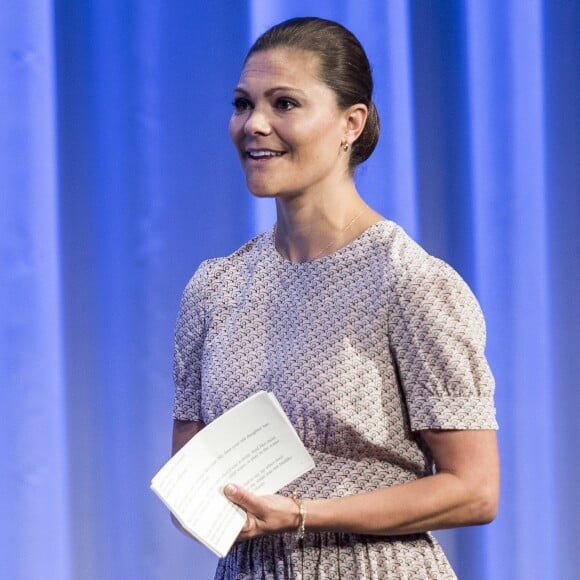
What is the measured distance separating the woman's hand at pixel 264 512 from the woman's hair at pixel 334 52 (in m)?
0.49

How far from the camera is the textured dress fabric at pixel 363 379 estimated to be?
1.28 metres

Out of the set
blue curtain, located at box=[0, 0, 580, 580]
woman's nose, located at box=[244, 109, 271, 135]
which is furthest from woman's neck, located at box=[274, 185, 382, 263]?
blue curtain, located at box=[0, 0, 580, 580]

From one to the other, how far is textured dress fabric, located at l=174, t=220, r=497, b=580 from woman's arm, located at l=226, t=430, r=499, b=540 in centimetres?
3

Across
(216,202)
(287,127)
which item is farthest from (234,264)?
(216,202)

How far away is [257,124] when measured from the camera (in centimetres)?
138

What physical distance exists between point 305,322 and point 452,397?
0.23m

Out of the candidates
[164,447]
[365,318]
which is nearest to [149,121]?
[164,447]

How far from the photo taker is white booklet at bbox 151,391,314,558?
116 cm

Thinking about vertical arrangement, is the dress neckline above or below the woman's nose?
below

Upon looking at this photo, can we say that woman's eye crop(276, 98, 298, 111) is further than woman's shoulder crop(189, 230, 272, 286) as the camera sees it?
No

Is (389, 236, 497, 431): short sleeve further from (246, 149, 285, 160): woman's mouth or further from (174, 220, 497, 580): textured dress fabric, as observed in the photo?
(246, 149, 285, 160): woman's mouth

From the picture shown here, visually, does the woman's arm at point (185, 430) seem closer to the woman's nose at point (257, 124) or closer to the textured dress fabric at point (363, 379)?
the textured dress fabric at point (363, 379)

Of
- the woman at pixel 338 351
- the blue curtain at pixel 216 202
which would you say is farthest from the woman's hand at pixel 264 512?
the blue curtain at pixel 216 202

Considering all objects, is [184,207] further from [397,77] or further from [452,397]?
[452,397]
